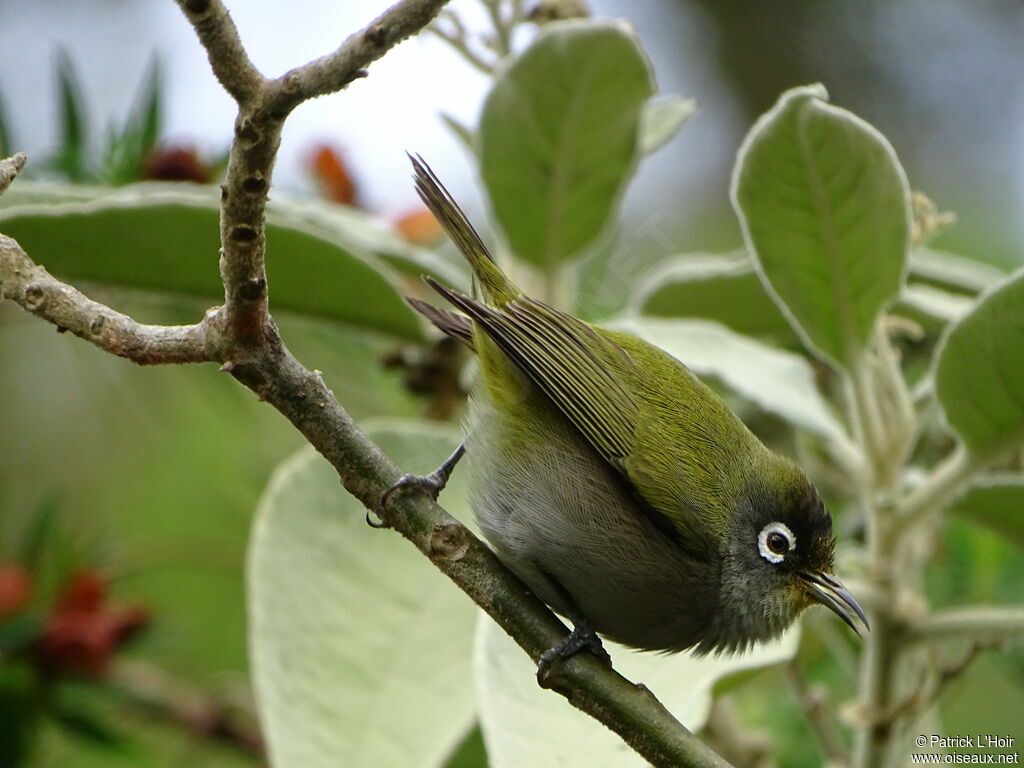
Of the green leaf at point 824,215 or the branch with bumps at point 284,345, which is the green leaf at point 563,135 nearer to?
the green leaf at point 824,215

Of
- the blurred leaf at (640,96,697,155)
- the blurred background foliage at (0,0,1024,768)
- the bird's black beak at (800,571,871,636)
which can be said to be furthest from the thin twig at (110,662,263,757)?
the blurred leaf at (640,96,697,155)

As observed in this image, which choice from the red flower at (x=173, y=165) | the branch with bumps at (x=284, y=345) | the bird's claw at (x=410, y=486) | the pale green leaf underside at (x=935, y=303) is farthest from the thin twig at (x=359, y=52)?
the red flower at (x=173, y=165)

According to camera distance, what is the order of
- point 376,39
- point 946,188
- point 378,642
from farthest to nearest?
1. point 946,188
2. point 378,642
3. point 376,39

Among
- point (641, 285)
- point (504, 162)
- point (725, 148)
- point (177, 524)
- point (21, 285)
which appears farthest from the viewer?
point (725, 148)

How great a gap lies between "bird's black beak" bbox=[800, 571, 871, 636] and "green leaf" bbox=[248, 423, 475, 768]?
A: 0.66 metres

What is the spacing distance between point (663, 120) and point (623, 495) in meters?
1.14

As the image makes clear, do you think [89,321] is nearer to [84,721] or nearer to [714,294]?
[84,721]

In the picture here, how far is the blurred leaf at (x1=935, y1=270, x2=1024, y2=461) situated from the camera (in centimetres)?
201

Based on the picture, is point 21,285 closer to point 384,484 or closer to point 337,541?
point 384,484

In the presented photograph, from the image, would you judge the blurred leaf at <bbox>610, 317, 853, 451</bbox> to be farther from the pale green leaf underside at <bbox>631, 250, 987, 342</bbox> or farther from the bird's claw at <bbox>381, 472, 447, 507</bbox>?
the bird's claw at <bbox>381, 472, 447, 507</bbox>

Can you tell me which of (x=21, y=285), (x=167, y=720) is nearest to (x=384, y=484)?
(x=21, y=285)

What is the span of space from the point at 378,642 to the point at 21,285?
1.17 m

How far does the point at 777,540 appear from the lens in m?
2.10

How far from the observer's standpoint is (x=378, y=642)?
229 centimetres
